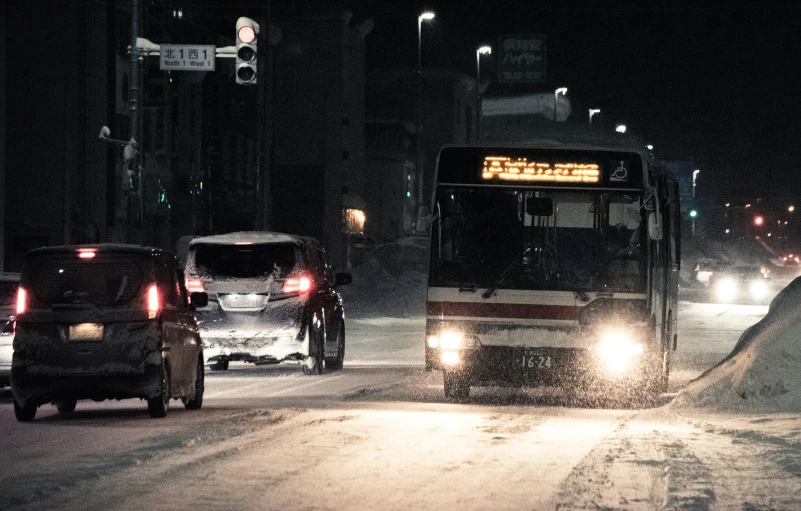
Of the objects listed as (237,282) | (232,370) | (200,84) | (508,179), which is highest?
(200,84)

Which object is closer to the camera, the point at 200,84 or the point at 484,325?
the point at 484,325

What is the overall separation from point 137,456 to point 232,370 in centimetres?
1264

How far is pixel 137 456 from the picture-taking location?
1111 centimetres

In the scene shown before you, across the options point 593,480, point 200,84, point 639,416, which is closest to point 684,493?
point 593,480

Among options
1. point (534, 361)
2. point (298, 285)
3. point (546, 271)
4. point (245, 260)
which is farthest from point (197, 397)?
point (245, 260)

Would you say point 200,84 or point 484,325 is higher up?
point 200,84

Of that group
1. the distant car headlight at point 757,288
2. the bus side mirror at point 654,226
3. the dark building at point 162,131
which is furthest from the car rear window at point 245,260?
the distant car headlight at point 757,288

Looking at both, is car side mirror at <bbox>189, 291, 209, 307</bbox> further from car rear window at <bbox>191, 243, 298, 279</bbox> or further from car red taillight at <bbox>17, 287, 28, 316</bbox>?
car rear window at <bbox>191, 243, 298, 279</bbox>

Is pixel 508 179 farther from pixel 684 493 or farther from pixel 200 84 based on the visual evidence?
pixel 200 84

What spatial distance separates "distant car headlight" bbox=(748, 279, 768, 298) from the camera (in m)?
66.8

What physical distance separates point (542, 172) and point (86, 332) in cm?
581

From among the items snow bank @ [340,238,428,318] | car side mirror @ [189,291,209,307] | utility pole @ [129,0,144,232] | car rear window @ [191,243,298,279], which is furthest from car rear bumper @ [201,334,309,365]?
snow bank @ [340,238,428,318]

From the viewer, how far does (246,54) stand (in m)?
26.0

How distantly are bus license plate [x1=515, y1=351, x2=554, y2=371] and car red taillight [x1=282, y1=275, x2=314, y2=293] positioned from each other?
5.33 metres
